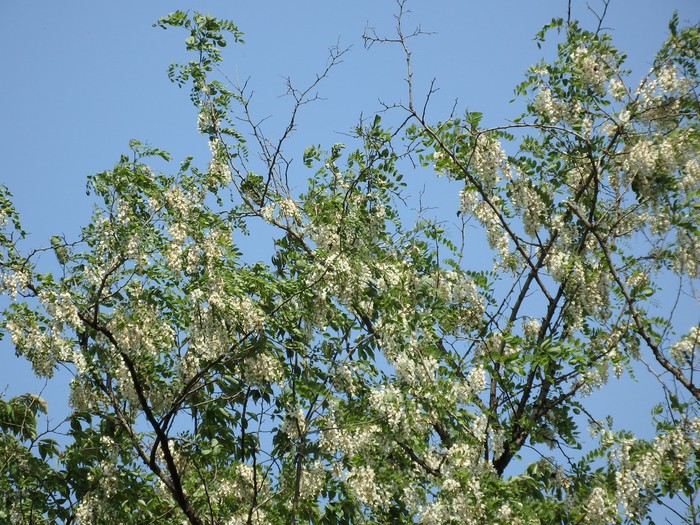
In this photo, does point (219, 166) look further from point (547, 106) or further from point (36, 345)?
point (547, 106)

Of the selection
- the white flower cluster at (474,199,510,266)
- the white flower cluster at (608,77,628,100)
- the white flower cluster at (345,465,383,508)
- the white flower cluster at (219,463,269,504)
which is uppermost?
the white flower cluster at (608,77,628,100)

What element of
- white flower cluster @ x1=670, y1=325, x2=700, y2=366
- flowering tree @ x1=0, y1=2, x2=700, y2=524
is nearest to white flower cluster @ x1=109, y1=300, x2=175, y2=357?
flowering tree @ x1=0, y1=2, x2=700, y2=524

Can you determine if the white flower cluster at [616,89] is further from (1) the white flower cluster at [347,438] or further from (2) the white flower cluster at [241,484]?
(2) the white flower cluster at [241,484]

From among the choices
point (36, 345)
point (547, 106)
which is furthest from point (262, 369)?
point (547, 106)

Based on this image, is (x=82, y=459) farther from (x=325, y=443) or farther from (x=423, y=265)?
(x=423, y=265)

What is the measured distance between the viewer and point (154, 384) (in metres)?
7.46

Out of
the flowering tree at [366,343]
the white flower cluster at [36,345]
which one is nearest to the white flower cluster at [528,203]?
the flowering tree at [366,343]

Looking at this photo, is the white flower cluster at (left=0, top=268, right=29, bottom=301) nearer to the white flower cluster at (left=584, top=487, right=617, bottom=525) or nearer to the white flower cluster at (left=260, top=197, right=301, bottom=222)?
the white flower cluster at (left=260, top=197, right=301, bottom=222)

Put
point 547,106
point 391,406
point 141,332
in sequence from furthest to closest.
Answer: point 547,106, point 141,332, point 391,406

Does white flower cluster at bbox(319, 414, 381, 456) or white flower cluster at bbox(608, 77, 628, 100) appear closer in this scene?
white flower cluster at bbox(319, 414, 381, 456)

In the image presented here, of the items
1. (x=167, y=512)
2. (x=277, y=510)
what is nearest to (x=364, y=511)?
(x=277, y=510)

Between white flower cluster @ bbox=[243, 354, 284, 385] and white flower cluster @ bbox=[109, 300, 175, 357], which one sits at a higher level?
white flower cluster @ bbox=[109, 300, 175, 357]

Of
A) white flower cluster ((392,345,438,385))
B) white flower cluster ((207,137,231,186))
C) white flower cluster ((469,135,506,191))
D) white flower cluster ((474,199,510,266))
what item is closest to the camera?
white flower cluster ((392,345,438,385))

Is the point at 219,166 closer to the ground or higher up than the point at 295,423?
higher up
